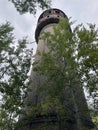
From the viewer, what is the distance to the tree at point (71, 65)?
12242 mm

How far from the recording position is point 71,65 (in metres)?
12.6

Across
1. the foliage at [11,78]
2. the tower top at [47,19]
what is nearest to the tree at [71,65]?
the foliage at [11,78]

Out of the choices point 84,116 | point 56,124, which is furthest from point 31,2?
point 84,116

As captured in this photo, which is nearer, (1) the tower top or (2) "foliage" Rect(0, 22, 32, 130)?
(2) "foliage" Rect(0, 22, 32, 130)

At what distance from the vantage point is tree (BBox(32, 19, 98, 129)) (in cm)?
1224

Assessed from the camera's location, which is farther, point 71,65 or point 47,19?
point 47,19

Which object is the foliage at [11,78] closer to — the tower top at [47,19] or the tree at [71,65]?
the tree at [71,65]

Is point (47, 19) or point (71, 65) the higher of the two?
point (47, 19)

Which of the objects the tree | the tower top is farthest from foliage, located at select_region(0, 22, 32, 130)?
the tower top

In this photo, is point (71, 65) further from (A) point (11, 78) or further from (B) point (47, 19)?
(B) point (47, 19)

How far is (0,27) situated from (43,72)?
348 centimetres

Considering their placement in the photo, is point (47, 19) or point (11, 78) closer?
point (11, 78)

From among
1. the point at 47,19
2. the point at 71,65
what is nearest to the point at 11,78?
Answer: the point at 71,65

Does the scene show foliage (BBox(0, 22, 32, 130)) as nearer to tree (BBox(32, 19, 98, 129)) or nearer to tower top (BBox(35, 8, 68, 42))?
tree (BBox(32, 19, 98, 129))
